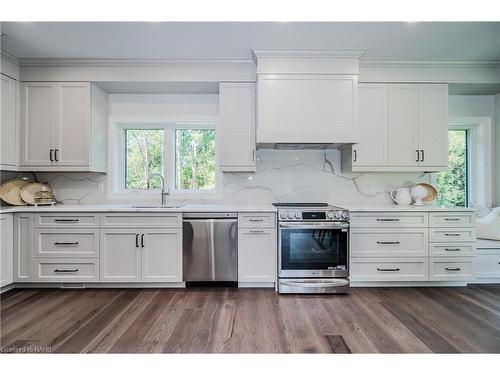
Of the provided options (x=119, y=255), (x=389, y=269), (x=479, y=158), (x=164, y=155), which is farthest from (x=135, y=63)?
(x=479, y=158)

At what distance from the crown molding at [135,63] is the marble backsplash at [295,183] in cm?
111

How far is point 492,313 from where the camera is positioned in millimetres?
2479

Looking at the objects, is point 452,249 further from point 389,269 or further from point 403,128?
point 403,128

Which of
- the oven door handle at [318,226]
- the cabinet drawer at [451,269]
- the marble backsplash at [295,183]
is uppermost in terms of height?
the marble backsplash at [295,183]

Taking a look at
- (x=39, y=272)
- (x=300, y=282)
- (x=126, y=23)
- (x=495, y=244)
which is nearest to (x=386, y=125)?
(x=495, y=244)

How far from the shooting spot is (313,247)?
2.92m

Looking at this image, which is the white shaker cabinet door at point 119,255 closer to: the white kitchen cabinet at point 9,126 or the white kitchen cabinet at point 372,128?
the white kitchen cabinet at point 9,126

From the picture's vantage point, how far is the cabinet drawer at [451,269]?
305 centimetres

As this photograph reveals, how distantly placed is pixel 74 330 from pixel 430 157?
3.85m

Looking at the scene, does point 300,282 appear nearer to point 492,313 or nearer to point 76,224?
point 492,313

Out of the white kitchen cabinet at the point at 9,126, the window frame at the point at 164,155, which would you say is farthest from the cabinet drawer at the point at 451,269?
the white kitchen cabinet at the point at 9,126

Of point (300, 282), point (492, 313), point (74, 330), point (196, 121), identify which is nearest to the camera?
point (74, 330)

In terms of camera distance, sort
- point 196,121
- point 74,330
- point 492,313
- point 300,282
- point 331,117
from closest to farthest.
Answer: point 74,330 → point 492,313 → point 300,282 → point 331,117 → point 196,121

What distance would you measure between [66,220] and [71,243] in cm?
24
